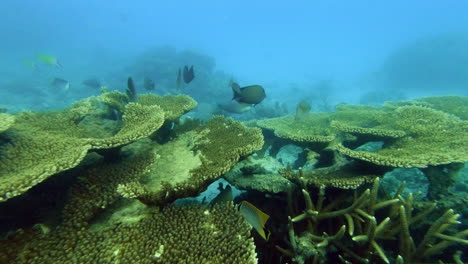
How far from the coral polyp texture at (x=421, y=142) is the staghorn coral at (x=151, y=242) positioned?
2.23 m

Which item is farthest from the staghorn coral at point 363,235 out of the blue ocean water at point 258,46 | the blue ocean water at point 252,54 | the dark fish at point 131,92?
the blue ocean water at point 258,46

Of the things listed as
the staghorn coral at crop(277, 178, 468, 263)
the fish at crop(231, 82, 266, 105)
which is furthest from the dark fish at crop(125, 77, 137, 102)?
the staghorn coral at crop(277, 178, 468, 263)

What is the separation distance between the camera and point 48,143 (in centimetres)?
377

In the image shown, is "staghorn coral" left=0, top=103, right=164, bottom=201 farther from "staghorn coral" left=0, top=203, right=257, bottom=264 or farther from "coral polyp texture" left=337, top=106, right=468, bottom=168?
"coral polyp texture" left=337, top=106, right=468, bottom=168

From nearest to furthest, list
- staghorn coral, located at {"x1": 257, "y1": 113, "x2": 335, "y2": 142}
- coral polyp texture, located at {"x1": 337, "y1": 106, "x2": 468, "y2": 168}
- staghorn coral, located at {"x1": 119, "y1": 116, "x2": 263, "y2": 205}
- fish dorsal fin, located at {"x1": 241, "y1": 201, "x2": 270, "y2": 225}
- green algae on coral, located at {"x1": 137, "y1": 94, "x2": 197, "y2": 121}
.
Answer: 1. fish dorsal fin, located at {"x1": 241, "y1": 201, "x2": 270, "y2": 225}
2. staghorn coral, located at {"x1": 119, "y1": 116, "x2": 263, "y2": 205}
3. coral polyp texture, located at {"x1": 337, "y1": 106, "x2": 468, "y2": 168}
4. green algae on coral, located at {"x1": 137, "y1": 94, "x2": 197, "y2": 121}
5. staghorn coral, located at {"x1": 257, "y1": 113, "x2": 335, "y2": 142}

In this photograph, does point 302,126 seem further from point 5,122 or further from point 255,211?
point 5,122

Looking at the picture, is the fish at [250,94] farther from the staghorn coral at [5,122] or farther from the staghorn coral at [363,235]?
the staghorn coral at [5,122]

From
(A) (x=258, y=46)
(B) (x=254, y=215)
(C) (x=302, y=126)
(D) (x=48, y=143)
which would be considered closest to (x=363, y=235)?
(B) (x=254, y=215)

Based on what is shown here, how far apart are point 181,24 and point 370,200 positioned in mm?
205404

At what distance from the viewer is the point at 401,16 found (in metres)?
107

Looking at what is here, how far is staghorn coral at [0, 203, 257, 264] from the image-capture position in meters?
2.58

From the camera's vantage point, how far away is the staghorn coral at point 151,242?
2.58m

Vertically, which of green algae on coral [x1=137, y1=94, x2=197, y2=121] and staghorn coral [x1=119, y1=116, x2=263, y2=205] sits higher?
green algae on coral [x1=137, y1=94, x2=197, y2=121]

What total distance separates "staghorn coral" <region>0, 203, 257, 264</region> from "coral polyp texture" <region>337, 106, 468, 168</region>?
2.23m
